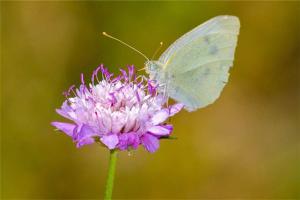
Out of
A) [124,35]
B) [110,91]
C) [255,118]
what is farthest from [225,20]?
[255,118]

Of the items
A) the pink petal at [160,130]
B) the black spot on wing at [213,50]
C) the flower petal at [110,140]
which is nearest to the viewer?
the flower petal at [110,140]

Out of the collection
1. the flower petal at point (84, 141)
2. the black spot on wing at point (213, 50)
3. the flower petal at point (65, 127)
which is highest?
→ the black spot on wing at point (213, 50)

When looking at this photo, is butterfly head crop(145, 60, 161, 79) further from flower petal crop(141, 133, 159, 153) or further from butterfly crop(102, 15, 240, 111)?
flower petal crop(141, 133, 159, 153)

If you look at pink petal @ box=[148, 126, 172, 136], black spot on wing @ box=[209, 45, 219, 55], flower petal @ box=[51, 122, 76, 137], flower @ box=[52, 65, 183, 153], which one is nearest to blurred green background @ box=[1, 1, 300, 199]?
black spot on wing @ box=[209, 45, 219, 55]

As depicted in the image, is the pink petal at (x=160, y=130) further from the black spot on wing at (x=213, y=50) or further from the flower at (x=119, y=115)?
the black spot on wing at (x=213, y=50)

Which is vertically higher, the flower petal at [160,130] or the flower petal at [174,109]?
the flower petal at [174,109]

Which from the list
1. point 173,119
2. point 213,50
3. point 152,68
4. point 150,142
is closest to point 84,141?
point 150,142

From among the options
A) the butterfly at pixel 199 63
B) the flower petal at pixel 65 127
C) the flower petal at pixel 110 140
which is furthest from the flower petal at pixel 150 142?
the butterfly at pixel 199 63
